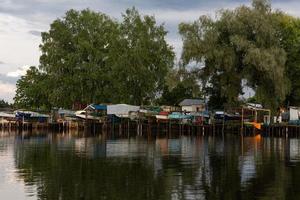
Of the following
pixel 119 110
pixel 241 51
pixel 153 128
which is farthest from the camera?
pixel 153 128

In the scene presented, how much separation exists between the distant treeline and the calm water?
32770 millimetres

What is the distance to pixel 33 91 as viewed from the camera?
329ft

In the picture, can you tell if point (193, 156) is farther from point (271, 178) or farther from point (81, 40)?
point (81, 40)

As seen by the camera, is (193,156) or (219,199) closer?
(219,199)

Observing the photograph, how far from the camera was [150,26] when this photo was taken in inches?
3757

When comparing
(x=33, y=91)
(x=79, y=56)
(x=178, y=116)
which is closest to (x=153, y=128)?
(x=178, y=116)

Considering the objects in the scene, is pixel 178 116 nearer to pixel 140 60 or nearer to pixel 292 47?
pixel 140 60

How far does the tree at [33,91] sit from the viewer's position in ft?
324

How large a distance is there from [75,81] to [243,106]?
29.1 m

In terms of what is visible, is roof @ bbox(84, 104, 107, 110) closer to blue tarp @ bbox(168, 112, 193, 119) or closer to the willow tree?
blue tarp @ bbox(168, 112, 193, 119)

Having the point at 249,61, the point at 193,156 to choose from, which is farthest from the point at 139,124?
the point at 193,156

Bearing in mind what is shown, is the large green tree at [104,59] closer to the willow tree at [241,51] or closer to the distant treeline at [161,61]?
the distant treeline at [161,61]

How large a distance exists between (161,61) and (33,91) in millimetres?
23790

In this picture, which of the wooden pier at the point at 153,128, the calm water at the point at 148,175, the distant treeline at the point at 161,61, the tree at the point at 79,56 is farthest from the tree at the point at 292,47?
the calm water at the point at 148,175
